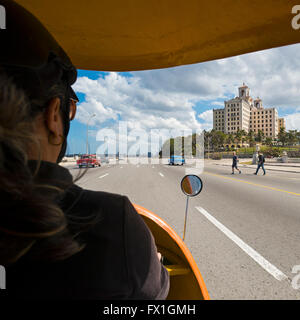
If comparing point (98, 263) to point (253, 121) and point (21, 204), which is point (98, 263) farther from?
point (253, 121)

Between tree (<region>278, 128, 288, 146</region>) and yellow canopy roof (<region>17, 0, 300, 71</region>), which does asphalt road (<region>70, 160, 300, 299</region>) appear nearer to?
yellow canopy roof (<region>17, 0, 300, 71</region>)

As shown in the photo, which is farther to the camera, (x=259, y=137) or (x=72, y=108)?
(x=259, y=137)

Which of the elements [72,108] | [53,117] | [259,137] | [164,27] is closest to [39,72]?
[53,117]

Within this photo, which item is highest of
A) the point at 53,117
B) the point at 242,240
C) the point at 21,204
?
the point at 53,117

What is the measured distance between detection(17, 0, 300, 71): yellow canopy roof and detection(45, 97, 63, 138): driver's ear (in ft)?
2.84

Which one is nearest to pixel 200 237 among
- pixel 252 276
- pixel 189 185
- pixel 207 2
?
pixel 252 276

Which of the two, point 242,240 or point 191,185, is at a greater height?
point 191,185

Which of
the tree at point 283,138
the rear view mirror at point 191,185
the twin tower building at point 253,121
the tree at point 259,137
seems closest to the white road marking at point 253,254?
the rear view mirror at point 191,185

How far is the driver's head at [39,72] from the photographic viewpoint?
0.77 meters

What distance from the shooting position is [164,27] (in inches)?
61.2

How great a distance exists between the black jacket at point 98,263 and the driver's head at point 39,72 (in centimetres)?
15

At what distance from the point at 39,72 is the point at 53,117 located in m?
0.16

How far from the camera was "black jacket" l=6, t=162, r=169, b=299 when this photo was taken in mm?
708

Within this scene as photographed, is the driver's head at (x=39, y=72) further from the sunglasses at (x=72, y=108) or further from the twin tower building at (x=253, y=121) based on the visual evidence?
the twin tower building at (x=253, y=121)
